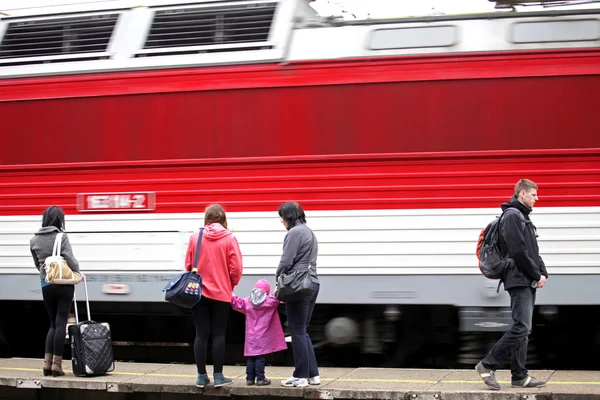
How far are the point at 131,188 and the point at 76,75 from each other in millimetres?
1352

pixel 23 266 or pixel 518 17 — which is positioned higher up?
pixel 518 17

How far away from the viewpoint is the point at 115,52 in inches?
345

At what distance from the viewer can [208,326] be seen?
6.95 m

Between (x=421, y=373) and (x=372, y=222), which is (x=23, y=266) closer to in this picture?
(x=372, y=222)

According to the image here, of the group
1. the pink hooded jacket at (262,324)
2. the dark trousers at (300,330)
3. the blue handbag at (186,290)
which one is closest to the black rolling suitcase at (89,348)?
the blue handbag at (186,290)

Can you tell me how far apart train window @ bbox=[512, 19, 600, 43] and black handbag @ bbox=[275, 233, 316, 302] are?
307cm

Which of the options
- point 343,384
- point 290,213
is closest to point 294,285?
point 290,213

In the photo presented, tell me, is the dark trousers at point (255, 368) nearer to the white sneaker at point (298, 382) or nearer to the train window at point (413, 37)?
the white sneaker at point (298, 382)

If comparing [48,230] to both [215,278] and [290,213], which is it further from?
[290,213]

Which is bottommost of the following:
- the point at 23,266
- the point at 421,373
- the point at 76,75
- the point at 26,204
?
the point at 421,373

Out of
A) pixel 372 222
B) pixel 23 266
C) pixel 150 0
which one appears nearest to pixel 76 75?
pixel 150 0

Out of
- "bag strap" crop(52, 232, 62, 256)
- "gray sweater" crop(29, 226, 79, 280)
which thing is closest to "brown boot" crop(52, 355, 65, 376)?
"gray sweater" crop(29, 226, 79, 280)

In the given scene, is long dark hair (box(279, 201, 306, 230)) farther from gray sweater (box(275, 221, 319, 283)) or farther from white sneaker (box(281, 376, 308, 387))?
white sneaker (box(281, 376, 308, 387))

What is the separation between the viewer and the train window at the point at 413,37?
7980mm
